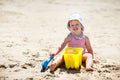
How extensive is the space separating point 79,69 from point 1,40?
5.76 ft

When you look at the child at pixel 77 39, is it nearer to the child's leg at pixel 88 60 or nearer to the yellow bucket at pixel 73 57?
the child's leg at pixel 88 60

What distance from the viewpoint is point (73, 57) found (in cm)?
310

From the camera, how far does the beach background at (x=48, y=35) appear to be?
3143mm

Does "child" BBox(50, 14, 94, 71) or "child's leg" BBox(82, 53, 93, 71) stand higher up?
"child" BBox(50, 14, 94, 71)

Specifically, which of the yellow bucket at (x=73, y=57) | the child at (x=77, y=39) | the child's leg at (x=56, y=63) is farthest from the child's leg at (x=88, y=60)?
the child's leg at (x=56, y=63)

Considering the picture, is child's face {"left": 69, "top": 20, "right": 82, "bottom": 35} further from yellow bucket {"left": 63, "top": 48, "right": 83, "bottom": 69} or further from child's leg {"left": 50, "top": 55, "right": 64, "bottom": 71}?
child's leg {"left": 50, "top": 55, "right": 64, "bottom": 71}

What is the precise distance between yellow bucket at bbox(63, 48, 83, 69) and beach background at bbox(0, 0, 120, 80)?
0.24 feet

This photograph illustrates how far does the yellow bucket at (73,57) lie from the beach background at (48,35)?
0.24 ft

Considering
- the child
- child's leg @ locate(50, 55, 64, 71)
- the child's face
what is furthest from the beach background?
the child's face

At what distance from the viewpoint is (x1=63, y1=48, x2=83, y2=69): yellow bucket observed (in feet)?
10.2

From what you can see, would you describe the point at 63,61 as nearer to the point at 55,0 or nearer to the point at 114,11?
the point at 114,11

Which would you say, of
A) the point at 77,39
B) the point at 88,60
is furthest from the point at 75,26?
the point at 88,60

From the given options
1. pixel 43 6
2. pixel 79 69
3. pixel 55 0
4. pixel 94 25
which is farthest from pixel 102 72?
pixel 55 0

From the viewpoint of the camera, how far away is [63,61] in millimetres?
3363
